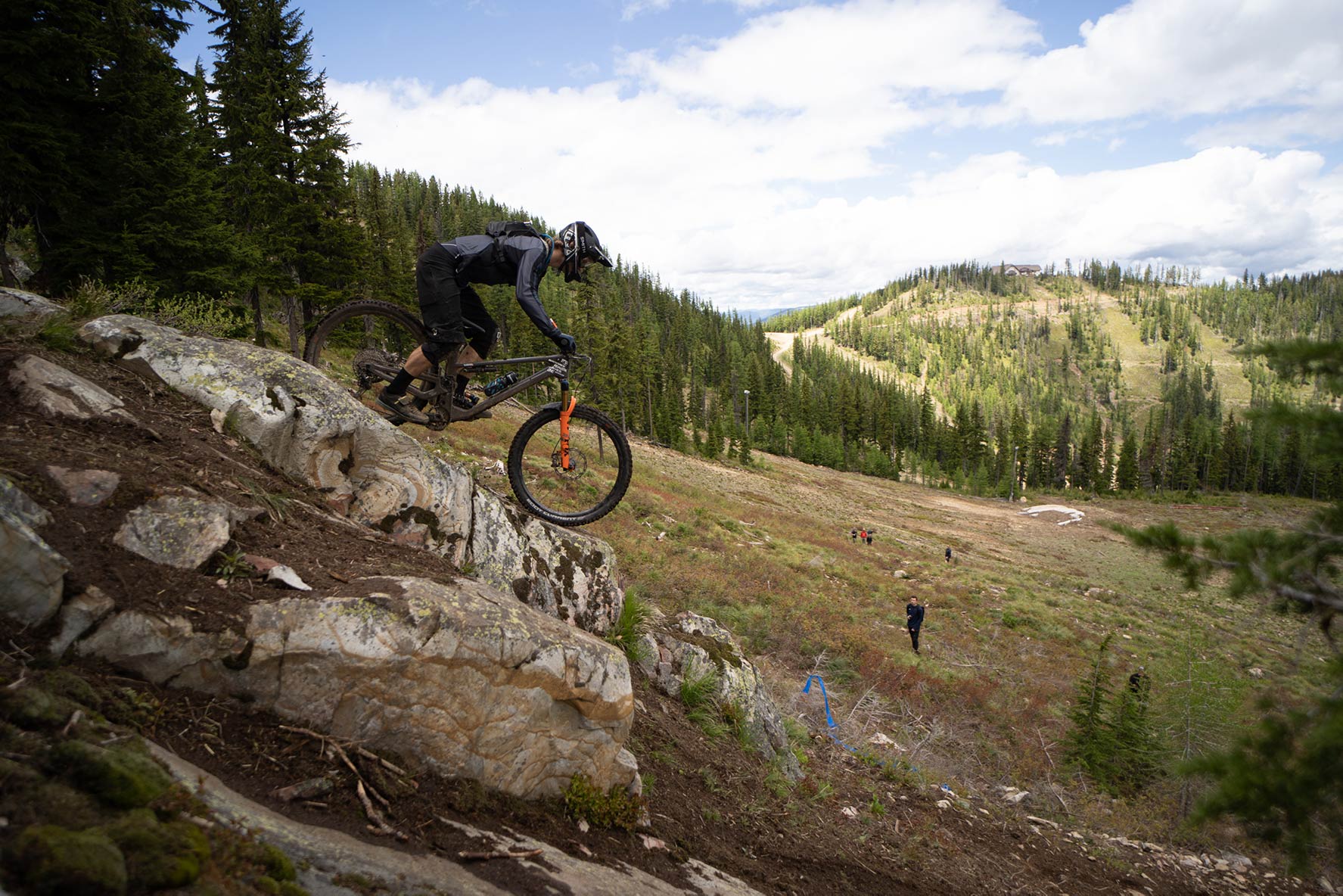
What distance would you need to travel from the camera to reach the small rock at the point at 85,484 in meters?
3.76

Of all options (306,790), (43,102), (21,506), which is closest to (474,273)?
(21,506)

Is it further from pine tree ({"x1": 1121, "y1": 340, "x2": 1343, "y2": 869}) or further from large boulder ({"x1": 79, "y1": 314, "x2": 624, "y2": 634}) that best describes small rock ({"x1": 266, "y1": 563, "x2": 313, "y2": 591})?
pine tree ({"x1": 1121, "y1": 340, "x2": 1343, "y2": 869})

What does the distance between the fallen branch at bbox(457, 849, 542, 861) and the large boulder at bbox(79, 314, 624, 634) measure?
335 cm

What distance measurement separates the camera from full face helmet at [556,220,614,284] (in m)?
6.76

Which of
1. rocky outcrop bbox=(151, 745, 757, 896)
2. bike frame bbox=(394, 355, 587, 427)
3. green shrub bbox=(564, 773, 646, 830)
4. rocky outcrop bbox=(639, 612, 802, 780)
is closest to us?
rocky outcrop bbox=(151, 745, 757, 896)

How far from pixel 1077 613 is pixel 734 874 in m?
34.3

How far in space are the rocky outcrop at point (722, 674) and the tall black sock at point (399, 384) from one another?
477cm

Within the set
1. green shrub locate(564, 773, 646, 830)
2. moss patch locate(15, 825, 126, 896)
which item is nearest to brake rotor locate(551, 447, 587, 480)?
green shrub locate(564, 773, 646, 830)

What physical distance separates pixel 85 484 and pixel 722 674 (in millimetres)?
7572

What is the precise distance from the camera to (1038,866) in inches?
366

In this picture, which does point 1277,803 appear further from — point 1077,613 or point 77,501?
point 1077,613

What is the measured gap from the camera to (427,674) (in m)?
4.17

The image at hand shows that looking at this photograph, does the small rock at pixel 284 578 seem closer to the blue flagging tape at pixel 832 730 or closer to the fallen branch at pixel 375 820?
the fallen branch at pixel 375 820

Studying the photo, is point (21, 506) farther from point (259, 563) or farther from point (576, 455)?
point (576, 455)
